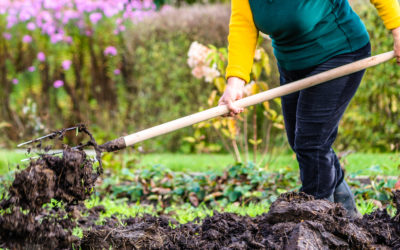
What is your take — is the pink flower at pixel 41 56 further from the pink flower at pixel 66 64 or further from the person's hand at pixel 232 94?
the person's hand at pixel 232 94

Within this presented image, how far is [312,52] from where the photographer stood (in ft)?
7.63

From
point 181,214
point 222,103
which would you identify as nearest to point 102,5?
point 181,214

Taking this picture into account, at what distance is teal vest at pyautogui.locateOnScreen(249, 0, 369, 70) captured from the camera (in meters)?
2.22

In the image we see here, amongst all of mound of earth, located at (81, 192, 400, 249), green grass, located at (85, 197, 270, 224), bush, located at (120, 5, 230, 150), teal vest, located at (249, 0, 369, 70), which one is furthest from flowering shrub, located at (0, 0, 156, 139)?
mound of earth, located at (81, 192, 400, 249)

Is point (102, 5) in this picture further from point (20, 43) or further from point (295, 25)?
point (295, 25)

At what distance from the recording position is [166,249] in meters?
1.99

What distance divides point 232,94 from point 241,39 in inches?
13.2

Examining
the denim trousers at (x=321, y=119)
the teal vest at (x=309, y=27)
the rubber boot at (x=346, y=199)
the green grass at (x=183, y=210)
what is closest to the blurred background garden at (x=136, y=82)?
the green grass at (x=183, y=210)

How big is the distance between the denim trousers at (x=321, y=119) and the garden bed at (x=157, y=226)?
22 centimetres

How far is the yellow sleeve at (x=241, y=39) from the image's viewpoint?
2344mm

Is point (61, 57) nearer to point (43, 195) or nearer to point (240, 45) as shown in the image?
point (240, 45)

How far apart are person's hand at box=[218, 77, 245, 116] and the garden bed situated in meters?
0.51

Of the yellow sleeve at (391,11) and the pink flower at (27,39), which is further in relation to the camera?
the pink flower at (27,39)

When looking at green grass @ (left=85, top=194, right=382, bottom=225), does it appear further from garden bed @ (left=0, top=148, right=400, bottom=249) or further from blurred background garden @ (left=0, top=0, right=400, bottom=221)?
blurred background garden @ (left=0, top=0, right=400, bottom=221)
